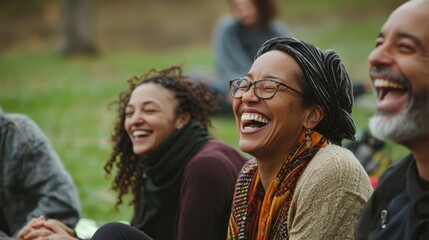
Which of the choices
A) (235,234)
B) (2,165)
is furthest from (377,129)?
(2,165)

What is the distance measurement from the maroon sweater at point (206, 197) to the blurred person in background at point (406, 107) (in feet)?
4.43

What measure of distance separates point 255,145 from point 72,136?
6.39m

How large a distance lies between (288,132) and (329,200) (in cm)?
42

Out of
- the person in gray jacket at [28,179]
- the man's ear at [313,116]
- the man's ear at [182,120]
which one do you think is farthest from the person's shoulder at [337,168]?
the person in gray jacket at [28,179]

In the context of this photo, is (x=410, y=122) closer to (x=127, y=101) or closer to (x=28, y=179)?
(x=127, y=101)

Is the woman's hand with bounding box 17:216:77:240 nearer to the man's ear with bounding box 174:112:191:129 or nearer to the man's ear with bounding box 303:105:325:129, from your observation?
the man's ear with bounding box 174:112:191:129

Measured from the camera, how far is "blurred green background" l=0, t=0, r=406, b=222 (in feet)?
30.1

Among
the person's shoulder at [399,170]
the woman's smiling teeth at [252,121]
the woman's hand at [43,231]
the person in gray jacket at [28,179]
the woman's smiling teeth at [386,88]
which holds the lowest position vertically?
the woman's hand at [43,231]

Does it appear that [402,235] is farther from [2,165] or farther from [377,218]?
[2,165]

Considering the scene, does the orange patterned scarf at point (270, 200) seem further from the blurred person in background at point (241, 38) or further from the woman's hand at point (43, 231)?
the blurred person in background at point (241, 38)

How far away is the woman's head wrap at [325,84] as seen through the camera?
3723mm

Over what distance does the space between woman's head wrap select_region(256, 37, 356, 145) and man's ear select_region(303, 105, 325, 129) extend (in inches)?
0.8

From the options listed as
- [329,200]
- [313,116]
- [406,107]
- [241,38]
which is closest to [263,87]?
[313,116]

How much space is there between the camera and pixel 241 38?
10.8m
